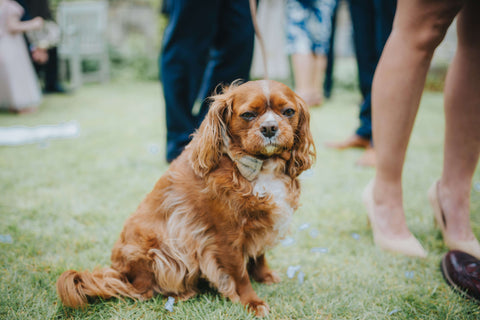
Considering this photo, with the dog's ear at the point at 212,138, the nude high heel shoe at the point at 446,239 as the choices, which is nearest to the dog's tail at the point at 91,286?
the dog's ear at the point at 212,138

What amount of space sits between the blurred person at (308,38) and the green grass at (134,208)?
7.77ft

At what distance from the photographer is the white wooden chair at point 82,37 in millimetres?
8719

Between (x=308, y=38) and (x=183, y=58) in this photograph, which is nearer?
(x=183, y=58)

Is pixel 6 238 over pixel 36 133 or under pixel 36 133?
over

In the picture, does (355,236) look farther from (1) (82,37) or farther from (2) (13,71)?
(1) (82,37)

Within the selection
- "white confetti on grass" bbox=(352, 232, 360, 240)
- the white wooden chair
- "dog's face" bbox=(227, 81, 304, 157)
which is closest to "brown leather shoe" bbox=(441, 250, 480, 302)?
"white confetti on grass" bbox=(352, 232, 360, 240)

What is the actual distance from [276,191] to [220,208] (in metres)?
0.28

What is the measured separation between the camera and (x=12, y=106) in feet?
20.2

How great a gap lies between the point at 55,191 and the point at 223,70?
5.99 feet

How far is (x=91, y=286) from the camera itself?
1.58m

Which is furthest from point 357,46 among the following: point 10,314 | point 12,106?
point 12,106

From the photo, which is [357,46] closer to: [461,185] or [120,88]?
[461,185]

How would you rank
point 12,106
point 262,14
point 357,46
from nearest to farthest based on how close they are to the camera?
1. point 357,46
2. point 12,106
3. point 262,14

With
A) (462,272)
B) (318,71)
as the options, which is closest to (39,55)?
(318,71)
